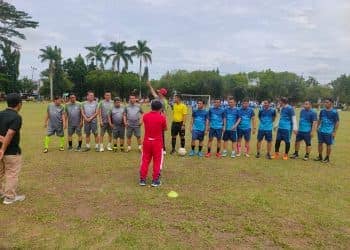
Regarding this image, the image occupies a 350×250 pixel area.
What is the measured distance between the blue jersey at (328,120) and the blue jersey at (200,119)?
11.5 ft

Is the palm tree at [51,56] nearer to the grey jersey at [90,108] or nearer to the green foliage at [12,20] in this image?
the green foliage at [12,20]

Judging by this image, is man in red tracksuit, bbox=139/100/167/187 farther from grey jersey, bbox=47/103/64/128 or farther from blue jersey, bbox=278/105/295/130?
blue jersey, bbox=278/105/295/130

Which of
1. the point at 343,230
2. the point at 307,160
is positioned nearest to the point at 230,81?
the point at 307,160

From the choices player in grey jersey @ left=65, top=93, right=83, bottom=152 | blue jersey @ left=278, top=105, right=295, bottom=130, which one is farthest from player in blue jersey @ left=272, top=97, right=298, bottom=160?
player in grey jersey @ left=65, top=93, right=83, bottom=152

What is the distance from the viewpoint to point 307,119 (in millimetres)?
12453

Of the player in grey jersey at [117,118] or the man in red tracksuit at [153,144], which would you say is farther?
the player in grey jersey at [117,118]

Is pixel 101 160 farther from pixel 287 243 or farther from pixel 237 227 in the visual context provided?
pixel 287 243

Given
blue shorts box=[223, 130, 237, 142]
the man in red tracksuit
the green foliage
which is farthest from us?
the green foliage

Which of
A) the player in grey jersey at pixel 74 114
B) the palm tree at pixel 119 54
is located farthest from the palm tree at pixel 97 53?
the player in grey jersey at pixel 74 114

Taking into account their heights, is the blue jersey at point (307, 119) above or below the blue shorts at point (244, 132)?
above

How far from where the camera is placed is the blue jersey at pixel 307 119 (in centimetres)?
1238

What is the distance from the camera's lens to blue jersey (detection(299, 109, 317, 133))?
12.4 meters

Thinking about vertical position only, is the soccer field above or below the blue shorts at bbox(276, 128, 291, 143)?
below

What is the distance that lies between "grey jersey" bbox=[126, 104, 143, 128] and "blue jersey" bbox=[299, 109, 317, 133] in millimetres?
5049
